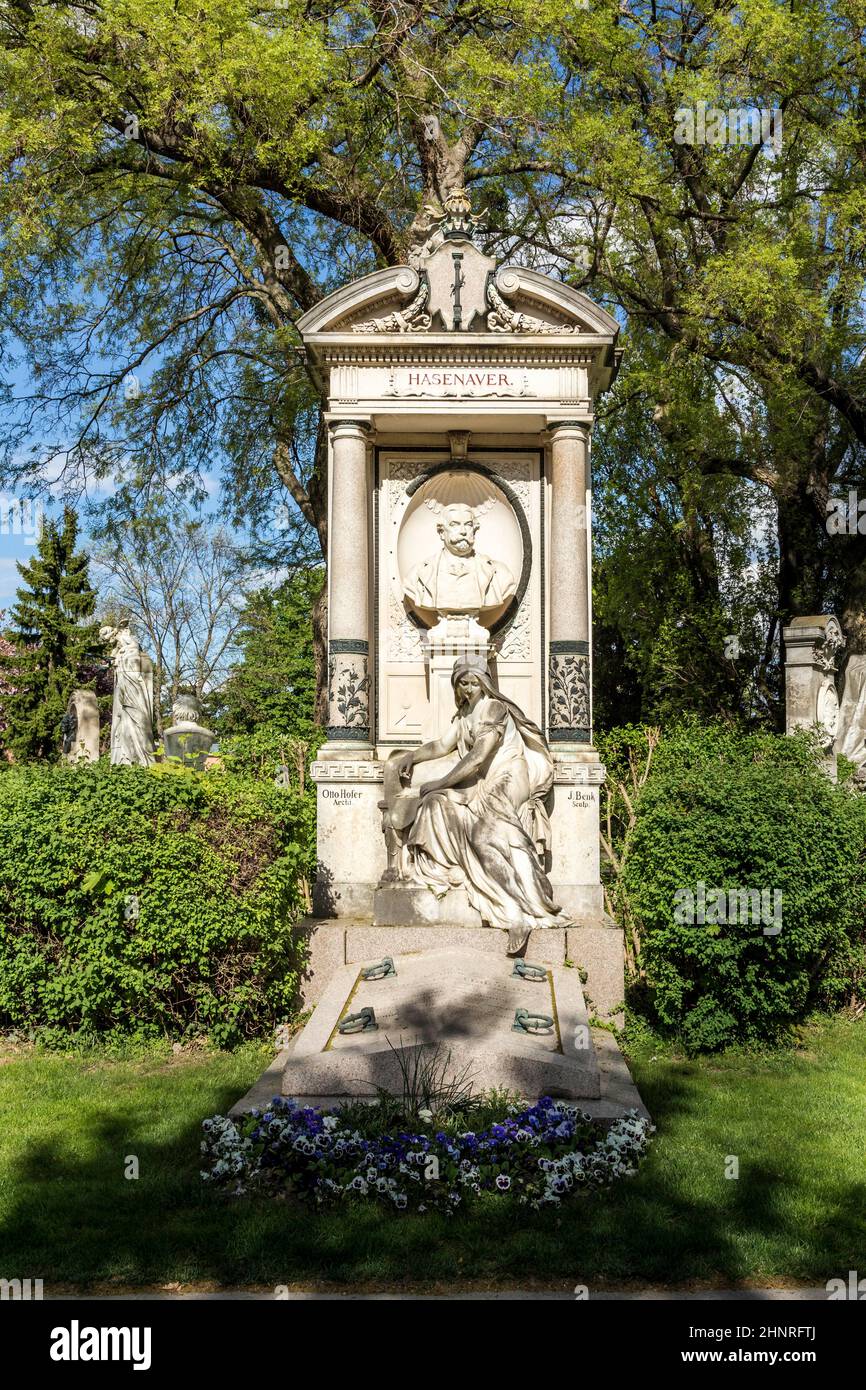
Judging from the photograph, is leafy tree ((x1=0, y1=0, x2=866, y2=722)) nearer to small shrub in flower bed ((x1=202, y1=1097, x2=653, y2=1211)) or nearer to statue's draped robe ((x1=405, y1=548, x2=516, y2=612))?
statue's draped robe ((x1=405, y1=548, x2=516, y2=612))

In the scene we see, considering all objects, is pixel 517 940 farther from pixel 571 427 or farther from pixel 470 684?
pixel 571 427

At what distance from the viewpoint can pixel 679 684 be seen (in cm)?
1989

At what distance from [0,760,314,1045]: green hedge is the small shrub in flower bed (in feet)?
7.24

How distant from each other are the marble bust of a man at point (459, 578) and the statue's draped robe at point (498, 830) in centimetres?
151

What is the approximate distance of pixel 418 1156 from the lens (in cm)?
555

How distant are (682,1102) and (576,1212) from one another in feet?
6.15

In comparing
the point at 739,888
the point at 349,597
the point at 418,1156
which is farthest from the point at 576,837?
the point at 418,1156

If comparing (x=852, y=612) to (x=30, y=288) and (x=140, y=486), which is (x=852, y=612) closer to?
(x=140, y=486)

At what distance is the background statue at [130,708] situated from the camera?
509 inches

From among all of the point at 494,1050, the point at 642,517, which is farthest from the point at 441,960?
the point at 642,517

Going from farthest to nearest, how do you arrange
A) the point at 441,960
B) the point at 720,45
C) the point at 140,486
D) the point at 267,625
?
the point at 267,625
the point at 140,486
the point at 720,45
the point at 441,960

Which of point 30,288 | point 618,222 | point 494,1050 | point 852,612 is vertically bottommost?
point 494,1050

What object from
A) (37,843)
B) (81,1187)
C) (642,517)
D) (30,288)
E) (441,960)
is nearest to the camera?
(81,1187)

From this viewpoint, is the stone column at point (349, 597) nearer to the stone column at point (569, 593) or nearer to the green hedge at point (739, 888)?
the stone column at point (569, 593)
